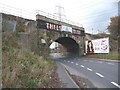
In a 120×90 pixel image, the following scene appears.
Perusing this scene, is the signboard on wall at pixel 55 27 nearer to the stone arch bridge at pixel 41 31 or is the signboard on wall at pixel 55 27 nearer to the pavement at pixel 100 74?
the stone arch bridge at pixel 41 31

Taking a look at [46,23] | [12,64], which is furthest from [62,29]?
[12,64]

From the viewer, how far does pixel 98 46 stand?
45.2 m

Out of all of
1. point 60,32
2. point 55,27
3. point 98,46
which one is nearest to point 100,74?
point 55,27

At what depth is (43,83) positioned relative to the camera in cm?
979

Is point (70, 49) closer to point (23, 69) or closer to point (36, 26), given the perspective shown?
point (36, 26)

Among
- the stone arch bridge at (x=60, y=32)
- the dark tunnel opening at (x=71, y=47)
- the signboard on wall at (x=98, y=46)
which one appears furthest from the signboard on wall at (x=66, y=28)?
the dark tunnel opening at (x=71, y=47)

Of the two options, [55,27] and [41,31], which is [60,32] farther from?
[41,31]

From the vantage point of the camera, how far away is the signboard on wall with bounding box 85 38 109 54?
41.9 metres

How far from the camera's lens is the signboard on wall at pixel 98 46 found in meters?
41.9

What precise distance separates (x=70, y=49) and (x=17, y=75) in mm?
48216

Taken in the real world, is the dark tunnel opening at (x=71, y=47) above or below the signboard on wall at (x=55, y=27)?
below

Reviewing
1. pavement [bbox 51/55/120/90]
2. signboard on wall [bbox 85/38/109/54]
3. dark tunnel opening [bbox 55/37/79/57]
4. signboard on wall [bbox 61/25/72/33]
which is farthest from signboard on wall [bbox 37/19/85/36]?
pavement [bbox 51/55/120/90]

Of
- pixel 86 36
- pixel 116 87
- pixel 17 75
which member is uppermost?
pixel 86 36

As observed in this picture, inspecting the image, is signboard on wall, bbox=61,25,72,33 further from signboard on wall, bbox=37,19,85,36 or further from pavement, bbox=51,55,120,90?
pavement, bbox=51,55,120,90
